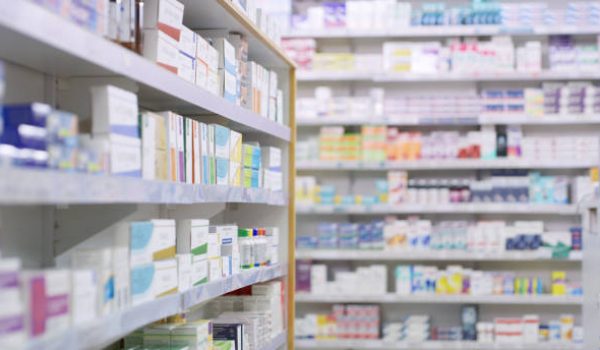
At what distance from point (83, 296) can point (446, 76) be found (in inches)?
213

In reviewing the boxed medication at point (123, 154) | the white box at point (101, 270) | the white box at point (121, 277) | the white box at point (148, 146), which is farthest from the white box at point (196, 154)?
the white box at point (101, 270)

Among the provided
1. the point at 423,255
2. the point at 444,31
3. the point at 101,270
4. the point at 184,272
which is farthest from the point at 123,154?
the point at 444,31

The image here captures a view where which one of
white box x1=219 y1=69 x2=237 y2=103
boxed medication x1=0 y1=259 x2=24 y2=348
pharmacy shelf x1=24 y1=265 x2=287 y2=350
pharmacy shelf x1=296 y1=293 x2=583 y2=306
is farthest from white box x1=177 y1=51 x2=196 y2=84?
pharmacy shelf x1=296 y1=293 x2=583 y2=306

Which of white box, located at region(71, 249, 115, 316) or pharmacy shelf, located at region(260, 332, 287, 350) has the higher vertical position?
white box, located at region(71, 249, 115, 316)

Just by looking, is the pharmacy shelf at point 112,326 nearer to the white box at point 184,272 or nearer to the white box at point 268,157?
the white box at point 184,272

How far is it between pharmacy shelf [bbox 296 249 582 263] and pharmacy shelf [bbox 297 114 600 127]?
108 cm

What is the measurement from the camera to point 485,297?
7.12 m

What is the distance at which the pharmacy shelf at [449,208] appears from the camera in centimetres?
718

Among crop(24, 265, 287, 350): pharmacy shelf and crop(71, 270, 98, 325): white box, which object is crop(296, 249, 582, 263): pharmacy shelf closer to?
crop(24, 265, 287, 350): pharmacy shelf

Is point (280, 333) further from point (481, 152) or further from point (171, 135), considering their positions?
point (481, 152)

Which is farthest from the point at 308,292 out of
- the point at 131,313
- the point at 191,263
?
the point at 131,313

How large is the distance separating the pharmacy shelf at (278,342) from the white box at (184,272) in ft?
4.66

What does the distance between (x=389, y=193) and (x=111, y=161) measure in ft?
16.3

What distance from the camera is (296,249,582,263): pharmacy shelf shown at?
7.13m
